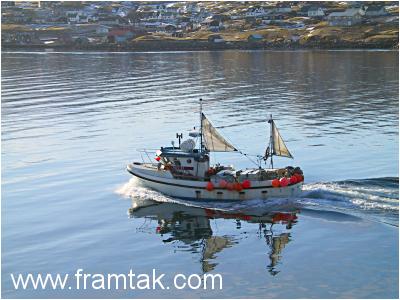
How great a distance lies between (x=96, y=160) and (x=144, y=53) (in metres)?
116

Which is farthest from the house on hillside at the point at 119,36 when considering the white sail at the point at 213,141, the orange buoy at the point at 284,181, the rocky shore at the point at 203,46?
the orange buoy at the point at 284,181

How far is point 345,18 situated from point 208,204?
15646cm

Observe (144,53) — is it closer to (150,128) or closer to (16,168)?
(150,128)

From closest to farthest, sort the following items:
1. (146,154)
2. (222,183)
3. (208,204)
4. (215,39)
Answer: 1. (222,183)
2. (208,204)
3. (146,154)
4. (215,39)

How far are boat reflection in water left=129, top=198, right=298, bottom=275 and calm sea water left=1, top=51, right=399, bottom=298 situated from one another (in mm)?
122

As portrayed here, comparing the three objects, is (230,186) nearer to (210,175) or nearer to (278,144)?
(210,175)

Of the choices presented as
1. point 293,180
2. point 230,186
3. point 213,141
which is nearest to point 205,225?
point 230,186

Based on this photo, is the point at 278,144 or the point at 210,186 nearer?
the point at 210,186

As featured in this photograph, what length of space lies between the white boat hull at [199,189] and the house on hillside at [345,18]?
498 ft

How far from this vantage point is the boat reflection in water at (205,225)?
120 ft

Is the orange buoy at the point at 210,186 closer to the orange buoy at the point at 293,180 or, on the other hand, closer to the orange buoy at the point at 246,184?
the orange buoy at the point at 246,184

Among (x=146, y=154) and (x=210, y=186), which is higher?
(x=210, y=186)

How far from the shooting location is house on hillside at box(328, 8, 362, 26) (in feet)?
617

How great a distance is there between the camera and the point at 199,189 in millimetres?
44938
